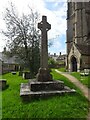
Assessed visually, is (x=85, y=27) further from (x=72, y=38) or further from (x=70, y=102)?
(x=70, y=102)

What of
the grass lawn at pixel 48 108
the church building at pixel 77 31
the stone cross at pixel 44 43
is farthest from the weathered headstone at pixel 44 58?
the church building at pixel 77 31

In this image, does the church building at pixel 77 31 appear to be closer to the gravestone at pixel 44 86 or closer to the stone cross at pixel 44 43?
the stone cross at pixel 44 43

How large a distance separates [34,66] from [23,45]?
2.96m

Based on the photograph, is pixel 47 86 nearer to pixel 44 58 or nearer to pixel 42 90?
pixel 42 90

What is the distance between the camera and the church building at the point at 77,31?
3881 centimetres

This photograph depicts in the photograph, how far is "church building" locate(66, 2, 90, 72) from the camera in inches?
1528

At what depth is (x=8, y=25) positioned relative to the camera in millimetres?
24766

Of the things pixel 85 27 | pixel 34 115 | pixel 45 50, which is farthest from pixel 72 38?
pixel 34 115

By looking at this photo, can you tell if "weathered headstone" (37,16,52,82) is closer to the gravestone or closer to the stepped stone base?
the gravestone

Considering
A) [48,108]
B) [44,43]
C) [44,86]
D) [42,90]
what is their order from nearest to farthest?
[48,108], [42,90], [44,86], [44,43]

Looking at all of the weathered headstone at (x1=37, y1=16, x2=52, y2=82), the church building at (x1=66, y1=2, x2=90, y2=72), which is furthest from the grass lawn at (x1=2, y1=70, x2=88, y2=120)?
the church building at (x1=66, y1=2, x2=90, y2=72)

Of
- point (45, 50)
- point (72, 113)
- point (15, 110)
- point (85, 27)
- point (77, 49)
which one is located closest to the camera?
point (72, 113)

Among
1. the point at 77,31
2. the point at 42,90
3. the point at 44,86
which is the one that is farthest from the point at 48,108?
the point at 77,31

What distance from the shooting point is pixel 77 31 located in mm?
45781
